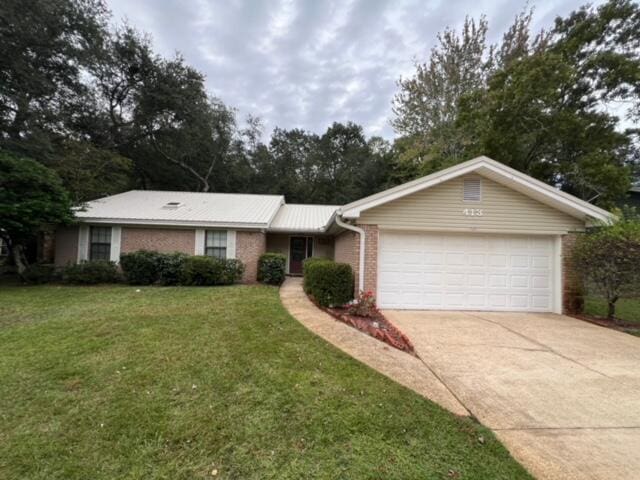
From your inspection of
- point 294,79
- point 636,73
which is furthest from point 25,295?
point 636,73

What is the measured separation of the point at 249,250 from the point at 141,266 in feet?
12.5

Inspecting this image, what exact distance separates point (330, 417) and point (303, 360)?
1.37 metres

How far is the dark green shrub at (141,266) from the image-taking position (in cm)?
1050

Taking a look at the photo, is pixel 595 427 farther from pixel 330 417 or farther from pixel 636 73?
pixel 636 73

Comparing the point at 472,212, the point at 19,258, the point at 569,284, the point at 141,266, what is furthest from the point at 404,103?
the point at 19,258

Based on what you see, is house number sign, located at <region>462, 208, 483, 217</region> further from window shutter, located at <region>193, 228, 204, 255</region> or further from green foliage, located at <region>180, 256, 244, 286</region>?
window shutter, located at <region>193, 228, 204, 255</region>

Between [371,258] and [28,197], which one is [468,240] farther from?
[28,197]

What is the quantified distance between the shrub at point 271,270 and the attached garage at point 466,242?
4162 millimetres

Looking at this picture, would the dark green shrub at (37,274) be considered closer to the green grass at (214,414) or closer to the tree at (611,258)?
the green grass at (214,414)

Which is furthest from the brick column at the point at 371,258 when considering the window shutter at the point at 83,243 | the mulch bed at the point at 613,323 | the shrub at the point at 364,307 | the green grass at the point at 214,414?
the window shutter at the point at 83,243

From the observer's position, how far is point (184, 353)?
444cm

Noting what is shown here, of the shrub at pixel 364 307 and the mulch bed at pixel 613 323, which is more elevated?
the shrub at pixel 364 307

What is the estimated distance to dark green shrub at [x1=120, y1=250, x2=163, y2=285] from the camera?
34.4ft

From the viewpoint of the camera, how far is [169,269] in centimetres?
1053
